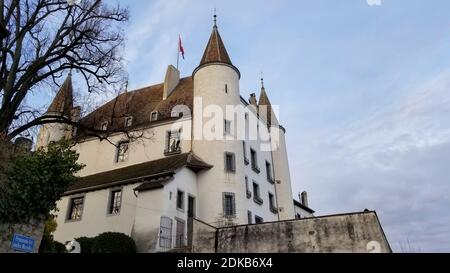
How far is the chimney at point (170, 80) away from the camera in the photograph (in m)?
36.6

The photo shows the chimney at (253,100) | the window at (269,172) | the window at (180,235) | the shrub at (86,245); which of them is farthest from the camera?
the chimney at (253,100)

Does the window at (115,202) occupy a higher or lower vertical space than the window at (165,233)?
higher

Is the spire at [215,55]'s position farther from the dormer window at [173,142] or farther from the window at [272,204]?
the window at [272,204]

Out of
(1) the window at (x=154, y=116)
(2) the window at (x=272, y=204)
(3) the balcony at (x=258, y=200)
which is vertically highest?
(1) the window at (x=154, y=116)

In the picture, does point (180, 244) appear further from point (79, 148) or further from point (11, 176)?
point (79, 148)

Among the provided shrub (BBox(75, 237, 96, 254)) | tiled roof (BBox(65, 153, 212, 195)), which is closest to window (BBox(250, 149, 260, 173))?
tiled roof (BBox(65, 153, 212, 195))

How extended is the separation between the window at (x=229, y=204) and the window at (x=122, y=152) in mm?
9322

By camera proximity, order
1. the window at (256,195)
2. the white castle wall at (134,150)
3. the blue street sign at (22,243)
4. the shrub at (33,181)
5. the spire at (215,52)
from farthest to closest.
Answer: the spire at (215,52) → the window at (256,195) → the white castle wall at (134,150) → the shrub at (33,181) → the blue street sign at (22,243)

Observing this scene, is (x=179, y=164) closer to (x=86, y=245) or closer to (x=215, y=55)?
(x=86, y=245)

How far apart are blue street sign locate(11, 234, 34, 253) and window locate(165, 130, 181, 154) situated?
17.0m

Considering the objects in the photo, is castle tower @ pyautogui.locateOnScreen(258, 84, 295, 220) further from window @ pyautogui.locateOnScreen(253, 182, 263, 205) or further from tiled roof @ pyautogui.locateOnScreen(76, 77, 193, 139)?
tiled roof @ pyautogui.locateOnScreen(76, 77, 193, 139)

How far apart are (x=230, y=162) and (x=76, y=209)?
450 inches

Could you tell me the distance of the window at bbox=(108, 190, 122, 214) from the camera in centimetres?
2648

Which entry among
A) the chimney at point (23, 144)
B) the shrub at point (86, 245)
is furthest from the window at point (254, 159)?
the chimney at point (23, 144)
